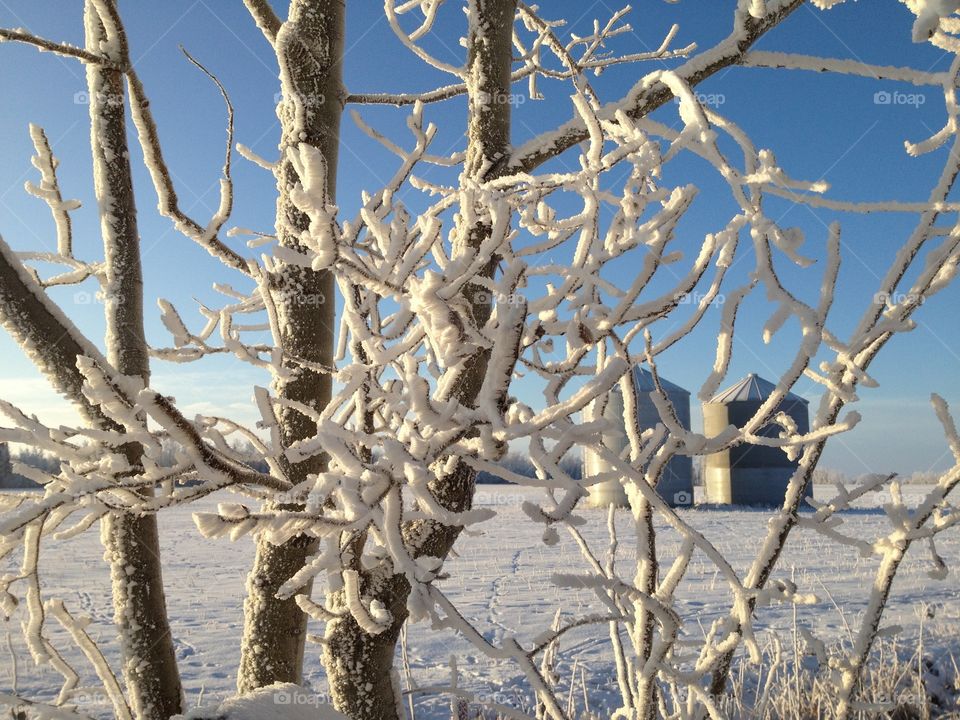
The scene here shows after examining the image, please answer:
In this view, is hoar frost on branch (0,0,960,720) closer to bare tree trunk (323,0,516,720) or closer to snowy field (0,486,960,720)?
bare tree trunk (323,0,516,720)

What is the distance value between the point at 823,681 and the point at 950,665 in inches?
64.1

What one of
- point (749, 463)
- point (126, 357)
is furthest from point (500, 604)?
point (749, 463)

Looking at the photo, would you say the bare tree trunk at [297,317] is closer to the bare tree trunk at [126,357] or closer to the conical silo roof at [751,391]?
the bare tree trunk at [126,357]

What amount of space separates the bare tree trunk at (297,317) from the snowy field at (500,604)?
970 mm

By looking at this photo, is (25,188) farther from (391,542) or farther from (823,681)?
(823,681)

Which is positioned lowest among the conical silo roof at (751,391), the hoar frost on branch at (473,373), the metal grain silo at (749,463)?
the metal grain silo at (749,463)

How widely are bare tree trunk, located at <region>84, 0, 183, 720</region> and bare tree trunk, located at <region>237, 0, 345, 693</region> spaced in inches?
9.5

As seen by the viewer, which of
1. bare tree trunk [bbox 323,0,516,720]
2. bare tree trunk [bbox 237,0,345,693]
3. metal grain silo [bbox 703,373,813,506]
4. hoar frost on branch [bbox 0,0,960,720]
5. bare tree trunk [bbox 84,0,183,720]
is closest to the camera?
hoar frost on branch [bbox 0,0,960,720]

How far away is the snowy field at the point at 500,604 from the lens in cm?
445

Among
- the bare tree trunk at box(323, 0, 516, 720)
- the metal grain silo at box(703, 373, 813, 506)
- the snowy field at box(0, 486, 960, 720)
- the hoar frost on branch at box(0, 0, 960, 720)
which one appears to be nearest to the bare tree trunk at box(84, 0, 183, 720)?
the hoar frost on branch at box(0, 0, 960, 720)

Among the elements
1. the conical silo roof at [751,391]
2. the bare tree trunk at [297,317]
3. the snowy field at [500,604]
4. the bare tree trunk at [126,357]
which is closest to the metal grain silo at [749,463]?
the conical silo roof at [751,391]

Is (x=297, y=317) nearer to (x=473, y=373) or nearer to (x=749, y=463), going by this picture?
(x=473, y=373)

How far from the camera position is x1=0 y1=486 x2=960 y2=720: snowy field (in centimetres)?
445

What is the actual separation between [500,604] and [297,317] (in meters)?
5.21
